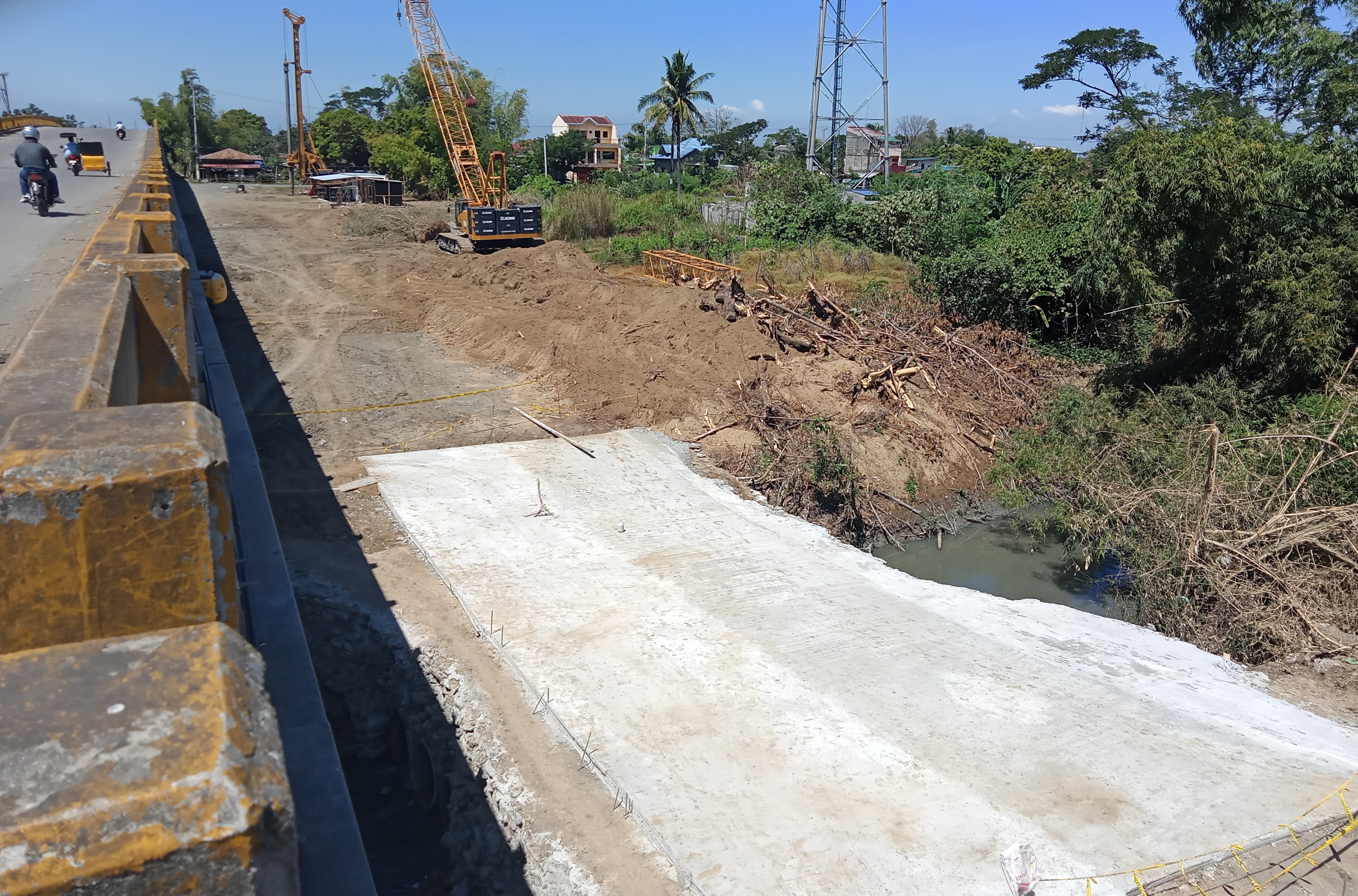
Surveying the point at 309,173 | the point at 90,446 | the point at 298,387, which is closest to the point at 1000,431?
the point at 298,387

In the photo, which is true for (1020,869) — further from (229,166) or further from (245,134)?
(245,134)

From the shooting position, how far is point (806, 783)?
6574 millimetres

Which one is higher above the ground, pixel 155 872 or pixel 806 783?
pixel 155 872

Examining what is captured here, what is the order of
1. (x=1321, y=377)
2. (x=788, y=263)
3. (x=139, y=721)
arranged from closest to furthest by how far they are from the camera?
(x=139, y=721)
(x=1321, y=377)
(x=788, y=263)

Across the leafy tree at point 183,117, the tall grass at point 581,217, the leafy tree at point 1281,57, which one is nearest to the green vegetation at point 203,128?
the leafy tree at point 183,117

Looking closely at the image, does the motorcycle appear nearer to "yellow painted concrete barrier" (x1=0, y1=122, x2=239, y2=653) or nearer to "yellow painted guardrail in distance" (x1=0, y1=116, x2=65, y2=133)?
"yellow painted concrete barrier" (x1=0, y1=122, x2=239, y2=653)

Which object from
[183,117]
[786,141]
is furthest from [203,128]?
[786,141]

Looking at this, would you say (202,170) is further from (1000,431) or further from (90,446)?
(90,446)

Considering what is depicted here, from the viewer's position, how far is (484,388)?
633 inches

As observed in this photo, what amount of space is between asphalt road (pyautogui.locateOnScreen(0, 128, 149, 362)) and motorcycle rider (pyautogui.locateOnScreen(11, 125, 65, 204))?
1.68 feet

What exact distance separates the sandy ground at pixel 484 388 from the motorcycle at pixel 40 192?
3891 mm

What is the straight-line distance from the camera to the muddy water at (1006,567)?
11906mm

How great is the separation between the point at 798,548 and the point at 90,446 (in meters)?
9.31

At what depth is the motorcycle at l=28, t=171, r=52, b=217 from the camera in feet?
51.1
